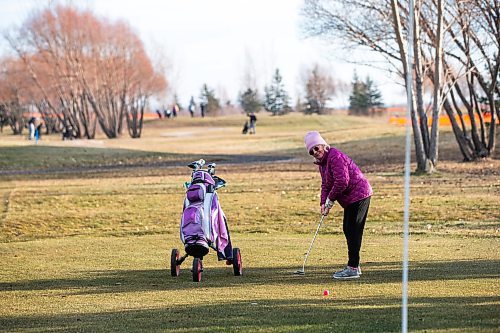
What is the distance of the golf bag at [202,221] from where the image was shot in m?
12.6

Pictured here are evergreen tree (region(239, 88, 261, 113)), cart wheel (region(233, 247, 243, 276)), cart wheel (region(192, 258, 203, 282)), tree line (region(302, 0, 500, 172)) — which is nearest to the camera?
cart wheel (region(192, 258, 203, 282))

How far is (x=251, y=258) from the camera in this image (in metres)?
15.1

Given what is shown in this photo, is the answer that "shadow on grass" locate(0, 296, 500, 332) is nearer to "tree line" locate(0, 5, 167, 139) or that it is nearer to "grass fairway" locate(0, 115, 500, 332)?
"grass fairway" locate(0, 115, 500, 332)

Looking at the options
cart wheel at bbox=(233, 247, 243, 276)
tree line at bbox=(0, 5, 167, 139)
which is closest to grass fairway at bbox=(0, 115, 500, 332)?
cart wheel at bbox=(233, 247, 243, 276)

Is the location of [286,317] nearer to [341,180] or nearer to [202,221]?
[341,180]

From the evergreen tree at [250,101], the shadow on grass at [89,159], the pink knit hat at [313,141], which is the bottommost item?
the shadow on grass at [89,159]

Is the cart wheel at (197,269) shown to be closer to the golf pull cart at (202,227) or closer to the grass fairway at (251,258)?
the golf pull cart at (202,227)

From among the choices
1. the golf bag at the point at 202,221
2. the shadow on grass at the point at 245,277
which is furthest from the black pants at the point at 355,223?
the golf bag at the point at 202,221

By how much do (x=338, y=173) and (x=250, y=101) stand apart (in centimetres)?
14313

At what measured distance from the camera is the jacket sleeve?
40.6 feet

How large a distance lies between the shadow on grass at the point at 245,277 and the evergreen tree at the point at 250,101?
139481mm

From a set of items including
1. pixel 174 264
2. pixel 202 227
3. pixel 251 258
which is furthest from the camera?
pixel 251 258

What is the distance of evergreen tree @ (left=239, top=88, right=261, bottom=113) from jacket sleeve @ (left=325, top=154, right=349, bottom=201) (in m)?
141

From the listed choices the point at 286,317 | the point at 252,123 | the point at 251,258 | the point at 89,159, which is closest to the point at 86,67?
the point at 252,123
